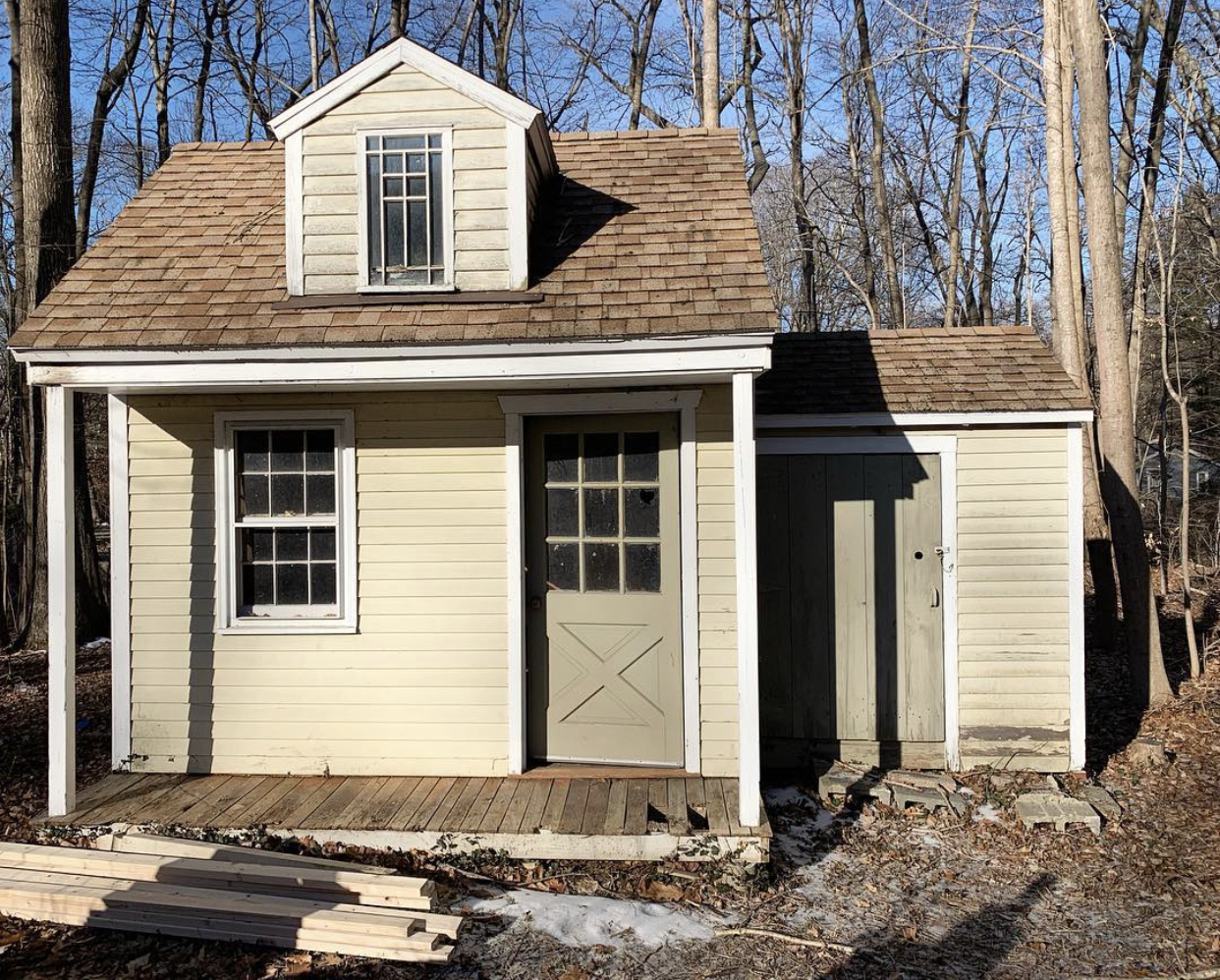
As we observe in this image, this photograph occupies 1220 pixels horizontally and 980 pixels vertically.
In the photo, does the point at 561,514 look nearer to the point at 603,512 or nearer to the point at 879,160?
the point at 603,512

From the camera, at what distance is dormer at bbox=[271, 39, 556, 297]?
564 cm

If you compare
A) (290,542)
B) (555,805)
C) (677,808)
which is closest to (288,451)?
(290,542)

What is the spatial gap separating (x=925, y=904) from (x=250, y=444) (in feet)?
16.7

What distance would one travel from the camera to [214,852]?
4.65m

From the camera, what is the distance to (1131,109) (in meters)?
14.2

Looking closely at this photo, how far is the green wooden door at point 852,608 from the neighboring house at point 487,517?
22 mm

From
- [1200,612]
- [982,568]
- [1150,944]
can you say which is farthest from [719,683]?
[1200,612]

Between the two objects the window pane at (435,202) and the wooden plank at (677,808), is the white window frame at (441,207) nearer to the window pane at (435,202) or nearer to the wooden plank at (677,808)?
the window pane at (435,202)

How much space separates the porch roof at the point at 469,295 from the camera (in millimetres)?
5113

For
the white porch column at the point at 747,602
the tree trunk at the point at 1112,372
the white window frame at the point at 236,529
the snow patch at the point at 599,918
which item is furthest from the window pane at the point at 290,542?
the tree trunk at the point at 1112,372

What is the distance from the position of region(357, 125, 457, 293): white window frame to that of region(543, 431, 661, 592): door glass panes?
1280 millimetres

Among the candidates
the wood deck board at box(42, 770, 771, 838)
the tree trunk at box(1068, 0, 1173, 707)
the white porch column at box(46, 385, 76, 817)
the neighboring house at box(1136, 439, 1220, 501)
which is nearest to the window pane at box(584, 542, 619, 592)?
the wood deck board at box(42, 770, 771, 838)

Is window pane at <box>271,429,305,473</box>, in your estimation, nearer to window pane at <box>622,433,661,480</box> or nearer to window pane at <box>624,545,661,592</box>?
window pane at <box>622,433,661,480</box>

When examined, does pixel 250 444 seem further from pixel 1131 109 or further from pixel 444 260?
pixel 1131 109
